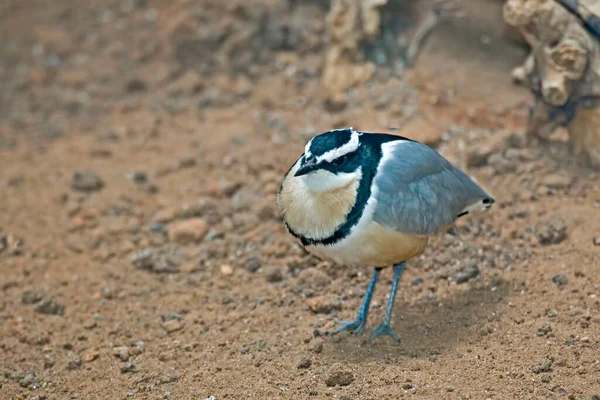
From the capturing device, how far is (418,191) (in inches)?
180

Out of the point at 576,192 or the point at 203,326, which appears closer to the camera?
the point at 203,326

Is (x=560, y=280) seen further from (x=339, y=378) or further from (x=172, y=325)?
(x=172, y=325)

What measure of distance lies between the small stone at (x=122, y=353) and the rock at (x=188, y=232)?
1305 mm

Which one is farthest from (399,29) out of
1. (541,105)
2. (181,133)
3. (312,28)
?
(181,133)

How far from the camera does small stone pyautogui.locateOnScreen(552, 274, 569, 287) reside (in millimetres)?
4762

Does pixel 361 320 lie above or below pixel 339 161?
below

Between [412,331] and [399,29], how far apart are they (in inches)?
120

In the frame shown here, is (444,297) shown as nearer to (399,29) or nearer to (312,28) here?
(399,29)

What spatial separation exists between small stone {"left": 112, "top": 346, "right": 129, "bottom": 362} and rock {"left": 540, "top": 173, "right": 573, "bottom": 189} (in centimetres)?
296

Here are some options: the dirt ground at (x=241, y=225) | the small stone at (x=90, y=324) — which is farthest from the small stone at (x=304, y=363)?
the small stone at (x=90, y=324)

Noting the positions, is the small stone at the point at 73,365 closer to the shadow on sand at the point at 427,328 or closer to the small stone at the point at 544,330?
the shadow on sand at the point at 427,328

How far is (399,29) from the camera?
269 inches

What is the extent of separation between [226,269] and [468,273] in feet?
5.34

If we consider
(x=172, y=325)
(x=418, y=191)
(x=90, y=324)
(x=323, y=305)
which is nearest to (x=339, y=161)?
(x=418, y=191)
